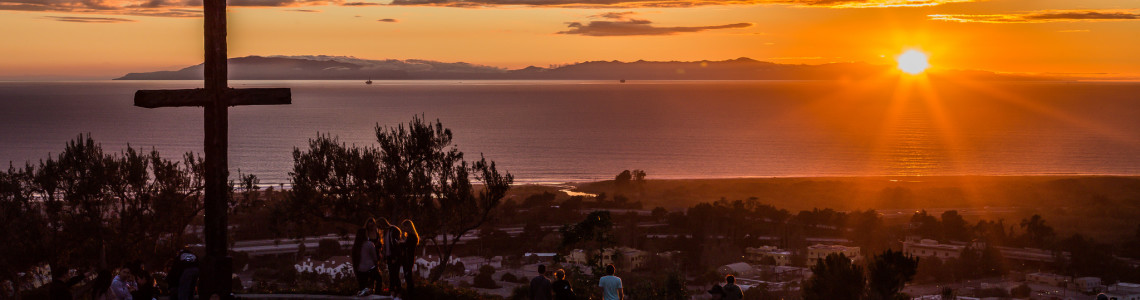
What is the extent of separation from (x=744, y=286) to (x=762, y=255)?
7725 mm

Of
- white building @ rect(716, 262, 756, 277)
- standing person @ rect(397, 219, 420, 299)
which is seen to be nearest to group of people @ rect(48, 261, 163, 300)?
standing person @ rect(397, 219, 420, 299)

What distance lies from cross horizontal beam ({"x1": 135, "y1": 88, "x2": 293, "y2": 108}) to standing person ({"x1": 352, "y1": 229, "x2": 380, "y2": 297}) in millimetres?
2829

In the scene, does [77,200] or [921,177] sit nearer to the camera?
[77,200]

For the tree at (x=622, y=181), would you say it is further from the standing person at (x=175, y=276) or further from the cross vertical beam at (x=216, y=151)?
the cross vertical beam at (x=216, y=151)

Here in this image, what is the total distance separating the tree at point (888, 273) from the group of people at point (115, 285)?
742 inches

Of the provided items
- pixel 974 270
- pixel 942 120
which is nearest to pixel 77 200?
pixel 974 270

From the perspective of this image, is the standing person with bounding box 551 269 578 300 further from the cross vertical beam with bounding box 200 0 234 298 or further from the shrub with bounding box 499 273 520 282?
the shrub with bounding box 499 273 520 282

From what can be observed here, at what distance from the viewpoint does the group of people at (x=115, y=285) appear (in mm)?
12602

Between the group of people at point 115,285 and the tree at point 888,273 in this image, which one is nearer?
the group of people at point 115,285

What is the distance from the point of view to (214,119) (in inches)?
475

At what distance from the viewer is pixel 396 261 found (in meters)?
14.9

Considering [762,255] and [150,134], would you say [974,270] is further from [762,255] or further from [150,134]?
[150,134]

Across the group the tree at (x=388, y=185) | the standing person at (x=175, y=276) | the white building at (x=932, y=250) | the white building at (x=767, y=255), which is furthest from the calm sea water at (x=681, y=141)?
the standing person at (x=175, y=276)

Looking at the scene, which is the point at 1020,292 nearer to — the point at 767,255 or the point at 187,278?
the point at 767,255
